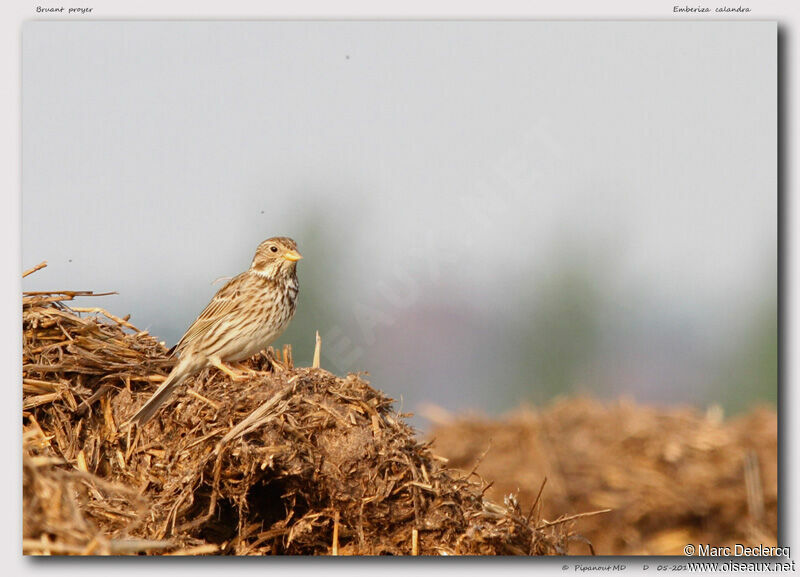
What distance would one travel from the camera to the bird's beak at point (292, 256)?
7.91 meters

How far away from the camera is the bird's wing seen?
25.2 ft

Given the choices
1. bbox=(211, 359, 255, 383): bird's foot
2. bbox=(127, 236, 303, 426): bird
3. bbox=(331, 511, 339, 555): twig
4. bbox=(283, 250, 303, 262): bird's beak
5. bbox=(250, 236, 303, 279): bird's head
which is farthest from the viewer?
bbox=(250, 236, 303, 279): bird's head

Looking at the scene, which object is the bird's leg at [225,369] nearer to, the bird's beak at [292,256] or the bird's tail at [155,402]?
the bird's tail at [155,402]

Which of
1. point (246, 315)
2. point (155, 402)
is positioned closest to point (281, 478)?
point (155, 402)

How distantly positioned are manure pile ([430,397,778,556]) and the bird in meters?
1.65

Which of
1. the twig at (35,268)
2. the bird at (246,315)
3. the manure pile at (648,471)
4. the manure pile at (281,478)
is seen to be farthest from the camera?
the manure pile at (648,471)

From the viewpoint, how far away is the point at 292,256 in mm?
7934

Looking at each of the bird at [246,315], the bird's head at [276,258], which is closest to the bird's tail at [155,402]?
the bird at [246,315]

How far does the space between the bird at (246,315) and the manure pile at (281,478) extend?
71cm

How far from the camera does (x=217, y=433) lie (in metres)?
6.00

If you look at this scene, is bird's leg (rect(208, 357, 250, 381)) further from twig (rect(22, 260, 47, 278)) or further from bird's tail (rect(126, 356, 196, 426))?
twig (rect(22, 260, 47, 278))

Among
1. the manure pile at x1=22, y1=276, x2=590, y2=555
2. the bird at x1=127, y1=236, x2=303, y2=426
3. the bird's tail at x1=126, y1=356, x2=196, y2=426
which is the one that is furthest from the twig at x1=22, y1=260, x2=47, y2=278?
the bird's tail at x1=126, y1=356, x2=196, y2=426

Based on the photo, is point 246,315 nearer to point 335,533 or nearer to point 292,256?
point 292,256

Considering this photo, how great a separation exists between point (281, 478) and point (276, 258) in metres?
2.50
